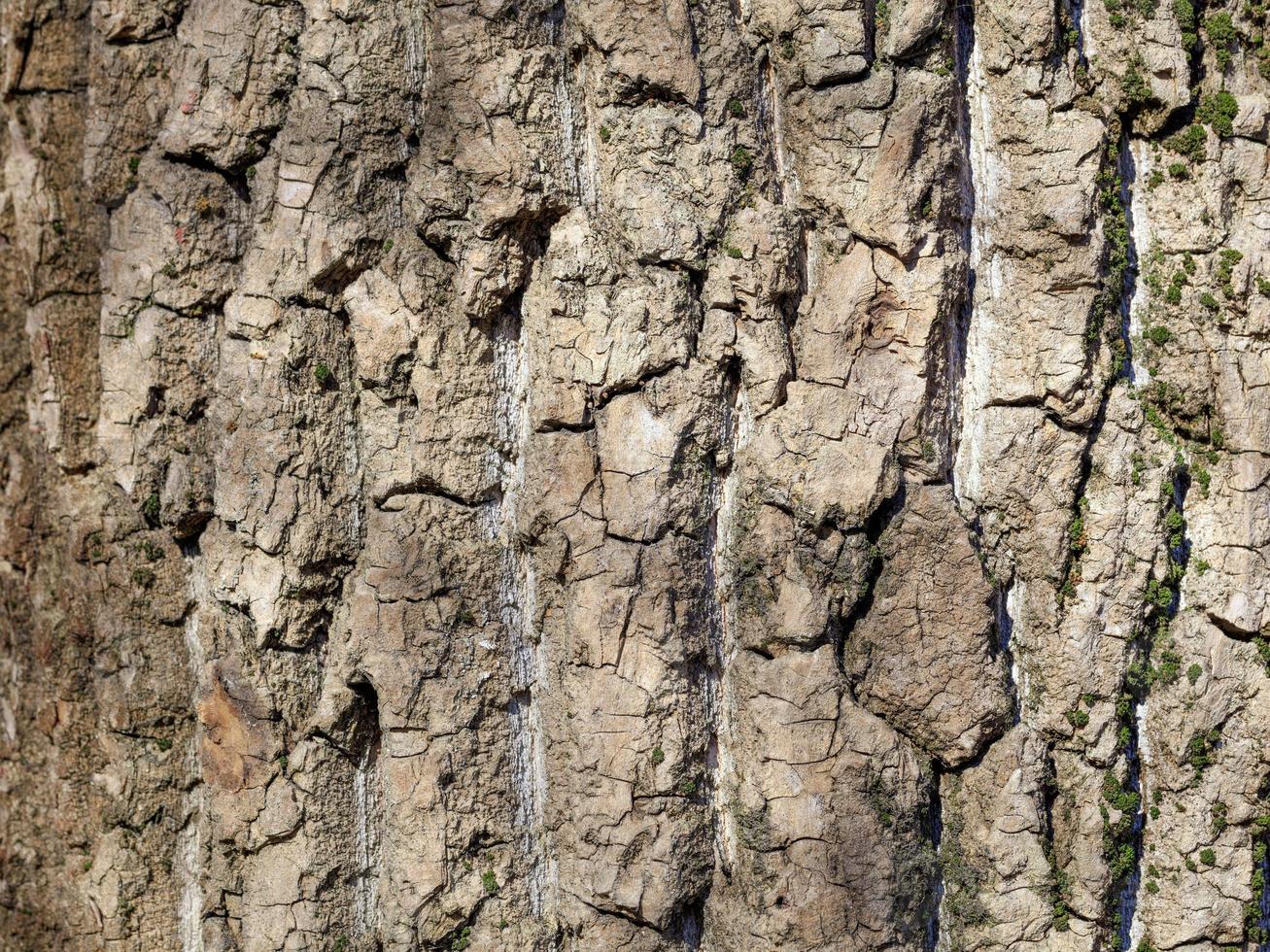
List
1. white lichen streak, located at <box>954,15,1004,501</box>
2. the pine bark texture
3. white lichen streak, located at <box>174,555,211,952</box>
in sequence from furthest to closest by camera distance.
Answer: white lichen streak, located at <box>174,555,211,952</box> < white lichen streak, located at <box>954,15,1004,501</box> < the pine bark texture

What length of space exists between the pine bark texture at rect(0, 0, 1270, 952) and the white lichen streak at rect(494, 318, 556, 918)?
1 centimetres

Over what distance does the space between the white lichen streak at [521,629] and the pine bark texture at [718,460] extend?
0.01 meters

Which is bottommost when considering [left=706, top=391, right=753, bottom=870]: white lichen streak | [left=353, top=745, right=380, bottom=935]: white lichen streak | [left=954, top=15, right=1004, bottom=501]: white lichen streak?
[left=353, top=745, right=380, bottom=935]: white lichen streak

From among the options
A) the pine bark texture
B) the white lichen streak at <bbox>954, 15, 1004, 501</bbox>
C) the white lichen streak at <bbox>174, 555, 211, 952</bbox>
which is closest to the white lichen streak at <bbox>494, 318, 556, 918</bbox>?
the pine bark texture

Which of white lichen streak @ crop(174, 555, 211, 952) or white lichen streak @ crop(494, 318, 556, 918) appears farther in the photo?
white lichen streak @ crop(174, 555, 211, 952)

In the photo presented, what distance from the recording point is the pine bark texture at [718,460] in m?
3.06

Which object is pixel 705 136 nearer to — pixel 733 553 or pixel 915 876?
pixel 733 553

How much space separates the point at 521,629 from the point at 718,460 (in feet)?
2.60

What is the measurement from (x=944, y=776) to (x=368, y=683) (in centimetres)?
179

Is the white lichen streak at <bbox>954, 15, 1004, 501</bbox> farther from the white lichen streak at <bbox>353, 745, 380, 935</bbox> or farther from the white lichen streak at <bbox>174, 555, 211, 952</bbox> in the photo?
the white lichen streak at <bbox>174, 555, 211, 952</bbox>

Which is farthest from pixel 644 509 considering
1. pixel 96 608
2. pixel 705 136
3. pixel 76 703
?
pixel 76 703

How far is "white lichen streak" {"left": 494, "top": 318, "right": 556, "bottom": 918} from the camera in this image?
3.15 metres

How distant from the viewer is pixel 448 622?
3107 millimetres

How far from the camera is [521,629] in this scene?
3.19 m
